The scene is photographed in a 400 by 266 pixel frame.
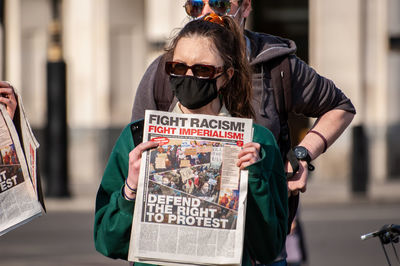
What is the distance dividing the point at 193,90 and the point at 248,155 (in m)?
0.27

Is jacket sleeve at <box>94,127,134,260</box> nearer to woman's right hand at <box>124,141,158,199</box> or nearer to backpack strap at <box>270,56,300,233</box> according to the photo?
woman's right hand at <box>124,141,158,199</box>

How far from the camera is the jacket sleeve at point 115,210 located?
311cm

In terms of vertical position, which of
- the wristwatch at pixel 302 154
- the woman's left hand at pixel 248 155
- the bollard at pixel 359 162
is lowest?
the bollard at pixel 359 162

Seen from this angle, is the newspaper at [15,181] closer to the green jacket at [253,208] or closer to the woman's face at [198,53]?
the green jacket at [253,208]

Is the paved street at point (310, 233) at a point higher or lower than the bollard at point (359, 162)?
lower

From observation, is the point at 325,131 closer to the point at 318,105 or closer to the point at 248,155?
the point at 318,105

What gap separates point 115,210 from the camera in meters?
3.16

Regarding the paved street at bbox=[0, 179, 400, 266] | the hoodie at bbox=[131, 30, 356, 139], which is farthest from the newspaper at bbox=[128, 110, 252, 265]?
the paved street at bbox=[0, 179, 400, 266]

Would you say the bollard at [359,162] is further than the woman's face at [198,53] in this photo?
Yes

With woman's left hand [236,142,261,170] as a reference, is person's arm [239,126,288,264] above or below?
below

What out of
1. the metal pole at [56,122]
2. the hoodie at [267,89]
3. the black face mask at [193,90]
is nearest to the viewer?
the black face mask at [193,90]

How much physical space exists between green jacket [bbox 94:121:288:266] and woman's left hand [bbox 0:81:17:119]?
446 millimetres

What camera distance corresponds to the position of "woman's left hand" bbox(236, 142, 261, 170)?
303cm

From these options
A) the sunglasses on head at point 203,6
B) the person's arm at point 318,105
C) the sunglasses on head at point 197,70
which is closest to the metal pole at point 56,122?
the sunglasses on head at point 203,6
